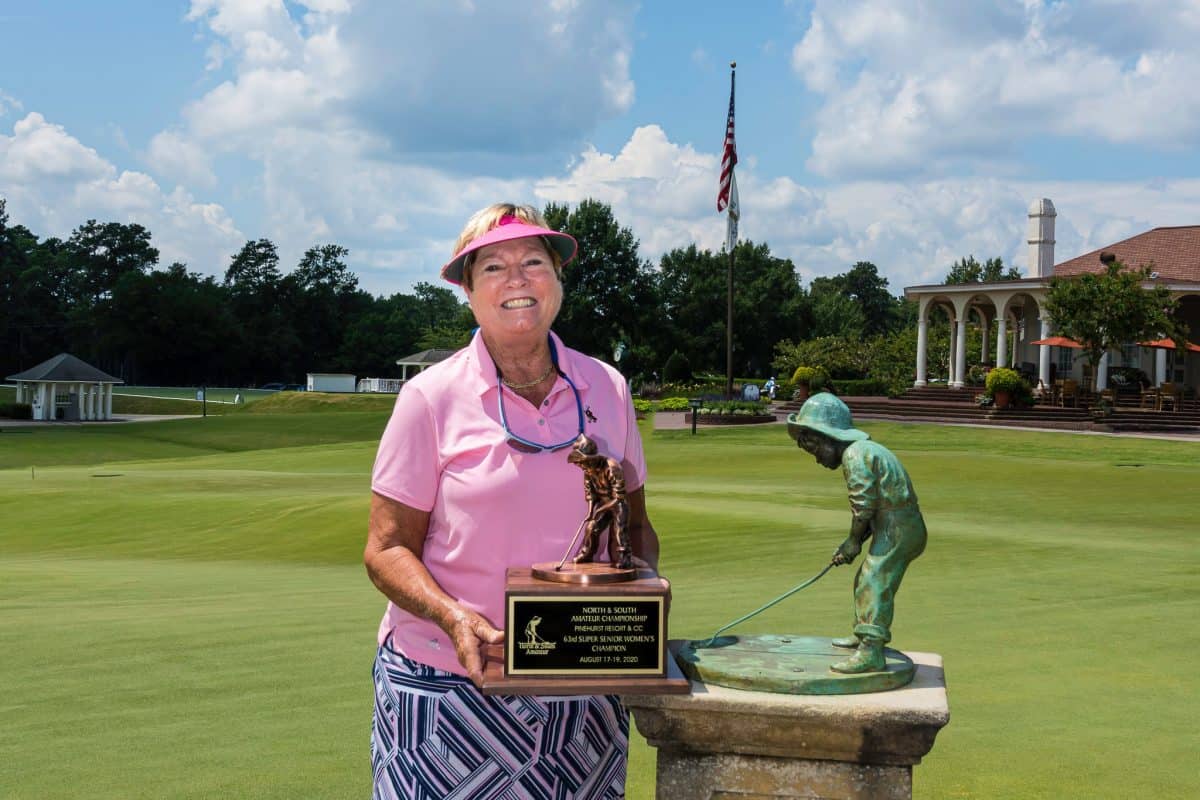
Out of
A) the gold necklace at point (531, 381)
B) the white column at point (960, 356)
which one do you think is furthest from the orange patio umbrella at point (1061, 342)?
the gold necklace at point (531, 381)

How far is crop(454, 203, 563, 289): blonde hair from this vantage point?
351 centimetres

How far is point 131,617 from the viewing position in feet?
33.6

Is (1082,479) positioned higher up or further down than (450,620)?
further down

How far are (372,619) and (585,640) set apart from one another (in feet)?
24.1

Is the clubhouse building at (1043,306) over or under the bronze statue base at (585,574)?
over

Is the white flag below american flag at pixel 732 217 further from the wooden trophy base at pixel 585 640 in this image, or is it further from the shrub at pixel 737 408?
the wooden trophy base at pixel 585 640

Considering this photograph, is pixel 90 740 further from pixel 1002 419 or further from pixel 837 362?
pixel 837 362

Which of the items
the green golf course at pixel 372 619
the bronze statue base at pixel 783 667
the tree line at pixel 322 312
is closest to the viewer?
the bronze statue base at pixel 783 667

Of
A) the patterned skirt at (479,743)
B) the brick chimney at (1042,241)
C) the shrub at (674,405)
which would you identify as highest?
the brick chimney at (1042,241)

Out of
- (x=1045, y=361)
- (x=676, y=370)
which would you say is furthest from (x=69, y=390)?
(x=1045, y=361)

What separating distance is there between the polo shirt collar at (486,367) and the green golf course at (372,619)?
2675 millimetres

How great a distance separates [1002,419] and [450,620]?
39.3 meters

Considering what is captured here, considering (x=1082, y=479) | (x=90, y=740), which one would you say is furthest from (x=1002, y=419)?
(x=90, y=740)

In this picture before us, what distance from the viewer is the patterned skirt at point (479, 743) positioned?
3.33m
